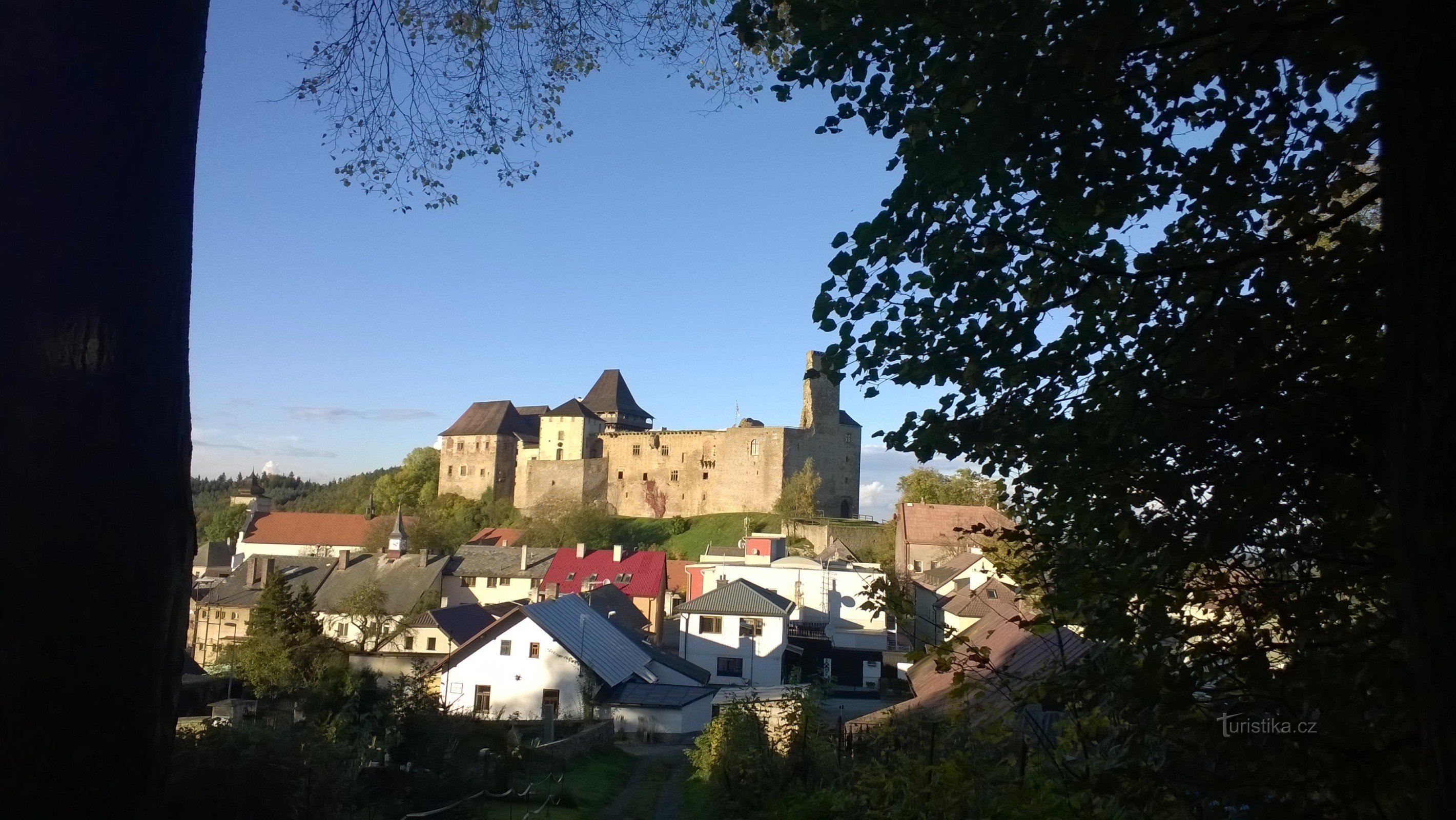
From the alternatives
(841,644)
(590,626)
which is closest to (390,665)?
(590,626)

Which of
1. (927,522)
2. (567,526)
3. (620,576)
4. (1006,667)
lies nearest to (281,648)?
(620,576)

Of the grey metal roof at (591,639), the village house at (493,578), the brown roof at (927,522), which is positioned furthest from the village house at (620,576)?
the grey metal roof at (591,639)

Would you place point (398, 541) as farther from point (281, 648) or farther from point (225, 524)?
point (225, 524)

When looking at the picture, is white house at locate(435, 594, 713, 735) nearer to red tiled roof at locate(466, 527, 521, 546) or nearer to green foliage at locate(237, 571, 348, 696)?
green foliage at locate(237, 571, 348, 696)

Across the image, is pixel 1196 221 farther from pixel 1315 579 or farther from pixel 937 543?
pixel 937 543

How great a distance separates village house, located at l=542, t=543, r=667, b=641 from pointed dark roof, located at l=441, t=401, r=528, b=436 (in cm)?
3679

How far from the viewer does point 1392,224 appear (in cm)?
267

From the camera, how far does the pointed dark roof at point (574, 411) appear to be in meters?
84.9

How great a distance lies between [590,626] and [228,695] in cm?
1047

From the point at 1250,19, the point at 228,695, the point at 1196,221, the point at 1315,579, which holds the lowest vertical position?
the point at 228,695

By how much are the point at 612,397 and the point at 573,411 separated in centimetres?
433

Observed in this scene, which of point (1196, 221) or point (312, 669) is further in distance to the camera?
point (312, 669)

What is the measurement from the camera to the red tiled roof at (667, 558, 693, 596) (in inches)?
2021

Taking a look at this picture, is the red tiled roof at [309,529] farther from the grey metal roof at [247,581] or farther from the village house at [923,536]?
the village house at [923,536]
